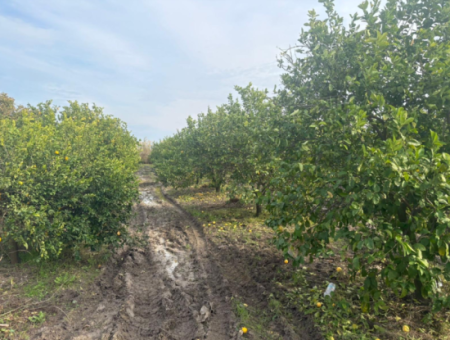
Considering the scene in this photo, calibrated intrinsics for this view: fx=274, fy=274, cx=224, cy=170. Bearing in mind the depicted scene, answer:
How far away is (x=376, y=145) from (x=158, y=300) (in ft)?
14.0

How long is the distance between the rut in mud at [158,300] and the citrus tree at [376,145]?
5.71ft

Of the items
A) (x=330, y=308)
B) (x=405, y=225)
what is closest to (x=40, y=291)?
(x=330, y=308)

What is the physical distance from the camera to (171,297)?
4.89m

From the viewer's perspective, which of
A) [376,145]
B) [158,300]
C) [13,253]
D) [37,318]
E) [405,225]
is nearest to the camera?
[405,225]

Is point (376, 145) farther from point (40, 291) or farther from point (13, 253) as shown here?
point (13, 253)

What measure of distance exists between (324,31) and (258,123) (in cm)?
174

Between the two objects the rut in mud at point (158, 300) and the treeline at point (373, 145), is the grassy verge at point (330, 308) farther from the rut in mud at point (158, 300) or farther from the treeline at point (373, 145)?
the rut in mud at point (158, 300)

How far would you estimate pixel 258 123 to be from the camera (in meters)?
4.93

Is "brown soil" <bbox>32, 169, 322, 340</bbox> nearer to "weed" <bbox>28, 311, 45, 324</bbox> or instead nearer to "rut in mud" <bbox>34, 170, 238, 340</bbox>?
"rut in mud" <bbox>34, 170, 238, 340</bbox>

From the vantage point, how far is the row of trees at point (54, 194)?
4.73 m

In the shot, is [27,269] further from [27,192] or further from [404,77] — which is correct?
[404,77]

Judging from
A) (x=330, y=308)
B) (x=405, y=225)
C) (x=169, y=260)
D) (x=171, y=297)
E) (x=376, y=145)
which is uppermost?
(x=376, y=145)

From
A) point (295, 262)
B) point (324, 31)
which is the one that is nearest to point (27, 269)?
point (295, 262)

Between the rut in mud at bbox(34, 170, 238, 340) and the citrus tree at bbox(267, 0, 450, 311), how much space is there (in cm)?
174
